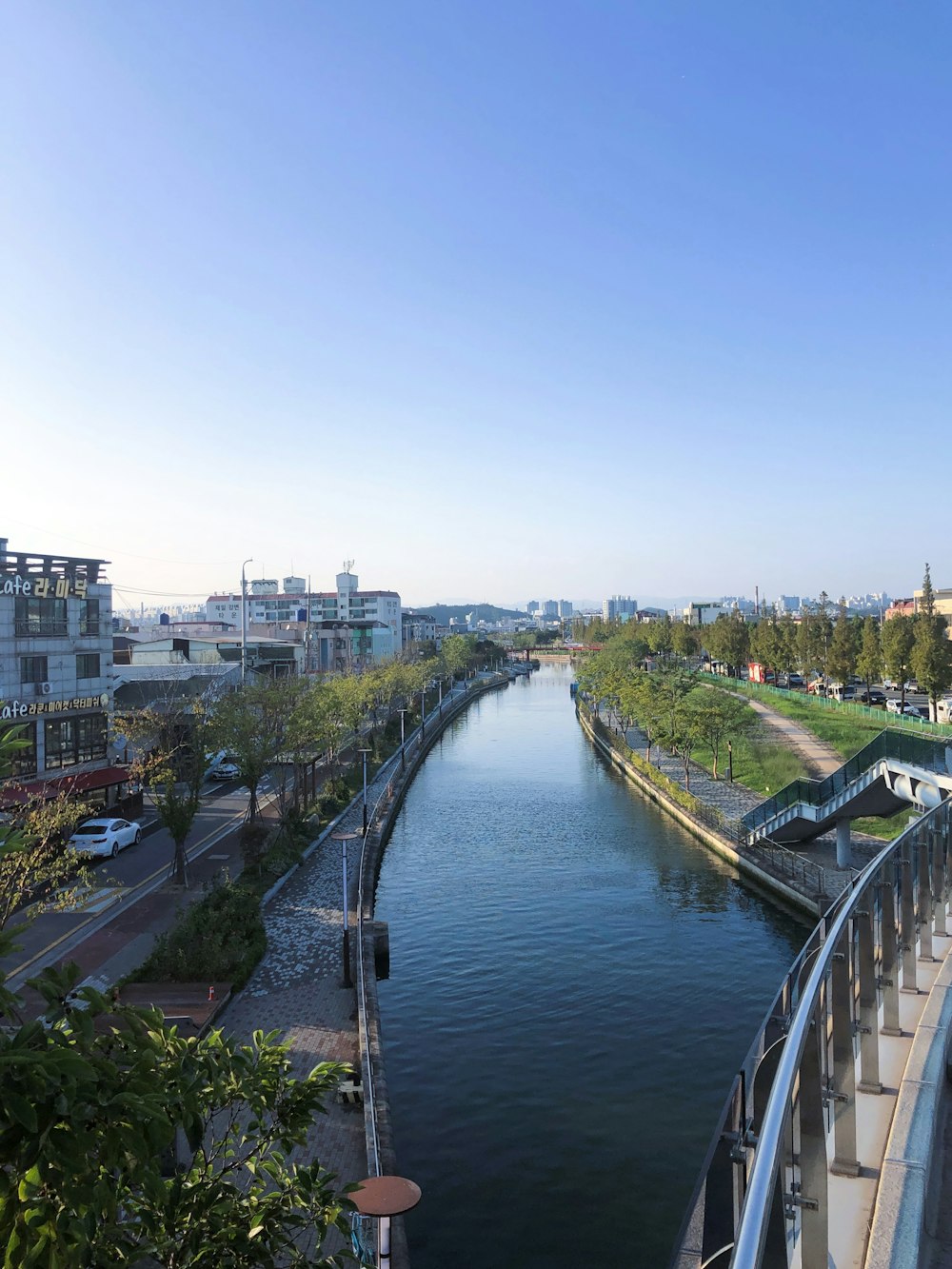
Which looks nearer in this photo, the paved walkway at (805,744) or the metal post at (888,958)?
the metal post at (888,958)

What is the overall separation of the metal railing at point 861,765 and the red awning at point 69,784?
19.6 meters

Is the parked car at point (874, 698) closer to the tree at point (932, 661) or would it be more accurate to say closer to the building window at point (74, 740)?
the tree at point (932, 661)

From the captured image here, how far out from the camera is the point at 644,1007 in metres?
16.4

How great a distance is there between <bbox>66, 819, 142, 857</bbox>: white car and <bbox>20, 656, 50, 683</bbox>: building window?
191 inches

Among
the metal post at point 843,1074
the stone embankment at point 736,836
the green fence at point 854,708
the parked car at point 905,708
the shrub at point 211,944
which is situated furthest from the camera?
the parked car at point 905,708

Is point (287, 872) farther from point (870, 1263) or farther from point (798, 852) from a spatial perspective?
point (870, 1263)

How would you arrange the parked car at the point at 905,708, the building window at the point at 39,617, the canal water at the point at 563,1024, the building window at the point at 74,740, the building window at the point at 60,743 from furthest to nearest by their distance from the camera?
the parked car at the point at 905,708 → the building window at the point at 74,740 → the building window at the point at 60,743 → the building window at the point at 39,617 → the canal water at the point at 563,1024

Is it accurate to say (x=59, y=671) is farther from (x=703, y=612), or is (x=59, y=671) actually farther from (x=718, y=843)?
(x=703, y=612)

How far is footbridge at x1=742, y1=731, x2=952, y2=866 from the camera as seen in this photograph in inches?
701

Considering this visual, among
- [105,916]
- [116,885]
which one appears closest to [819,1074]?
[105,916]

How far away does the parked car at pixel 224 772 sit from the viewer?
37031mm

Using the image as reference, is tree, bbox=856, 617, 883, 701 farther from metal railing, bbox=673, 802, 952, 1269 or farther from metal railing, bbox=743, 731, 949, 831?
metal railing, bbox=673, 802, 952, 1269

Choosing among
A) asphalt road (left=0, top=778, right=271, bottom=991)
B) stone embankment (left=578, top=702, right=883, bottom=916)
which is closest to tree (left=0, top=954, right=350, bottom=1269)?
asphalt road (left=0, top=778, right=271, bottom=991)

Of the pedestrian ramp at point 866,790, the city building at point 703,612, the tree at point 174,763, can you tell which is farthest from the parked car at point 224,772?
the city building at point 703,612
